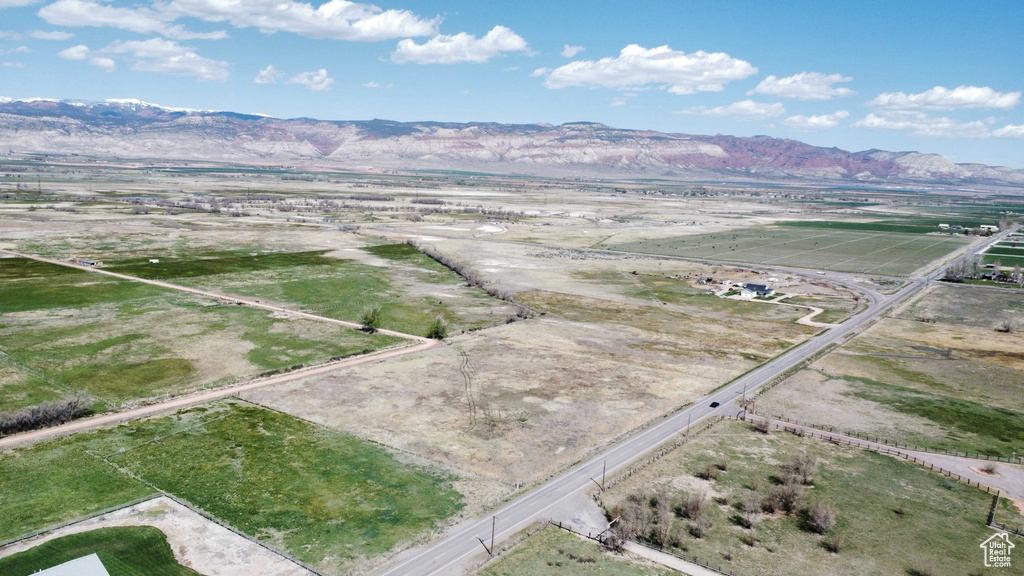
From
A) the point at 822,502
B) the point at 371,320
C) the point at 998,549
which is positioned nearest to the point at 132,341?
the point at 371,320

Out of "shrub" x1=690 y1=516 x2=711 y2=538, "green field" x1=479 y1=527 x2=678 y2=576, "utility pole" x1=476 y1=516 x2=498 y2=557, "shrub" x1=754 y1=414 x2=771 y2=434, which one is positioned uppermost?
A: "shrub" x1=754 y1=414 x2=771 y2=434

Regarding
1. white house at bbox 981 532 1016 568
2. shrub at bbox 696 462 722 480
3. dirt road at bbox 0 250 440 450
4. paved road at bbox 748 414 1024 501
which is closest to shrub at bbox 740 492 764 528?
shrub at bbox 696 462 722 480

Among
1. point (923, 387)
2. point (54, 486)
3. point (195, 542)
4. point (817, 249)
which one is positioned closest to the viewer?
point (195, 542)

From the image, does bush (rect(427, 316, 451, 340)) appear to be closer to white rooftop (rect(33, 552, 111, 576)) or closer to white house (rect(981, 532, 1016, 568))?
white rooftop (rect(33, 552, 111, 576))

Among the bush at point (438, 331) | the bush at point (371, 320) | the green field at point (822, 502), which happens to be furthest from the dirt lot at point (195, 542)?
the bush at point (371, 320)

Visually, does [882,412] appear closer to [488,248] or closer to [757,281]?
[757,281]

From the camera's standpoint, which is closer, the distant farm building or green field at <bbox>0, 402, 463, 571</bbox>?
green field at <bbox>0, 402, 463, 571</bbox>

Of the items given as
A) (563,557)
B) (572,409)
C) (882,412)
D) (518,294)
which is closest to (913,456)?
(882,412)

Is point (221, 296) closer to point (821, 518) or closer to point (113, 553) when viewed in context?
point (113, 553)
